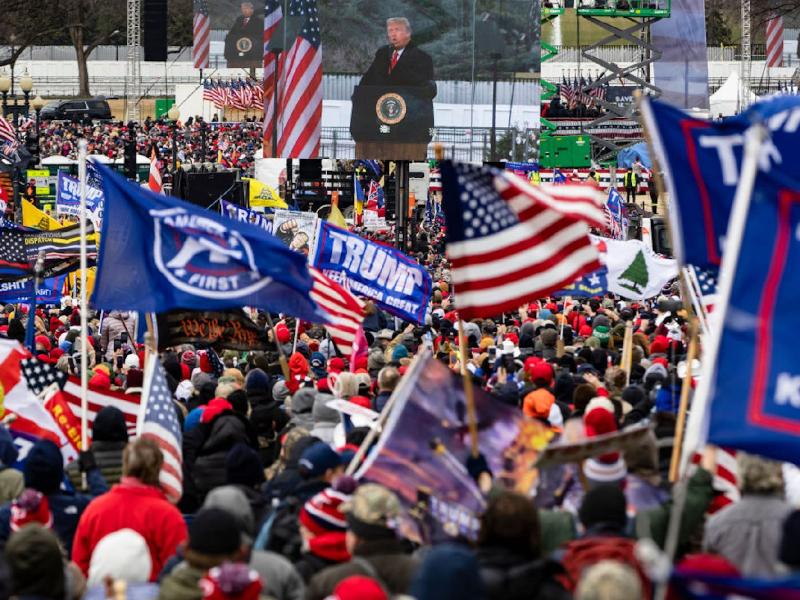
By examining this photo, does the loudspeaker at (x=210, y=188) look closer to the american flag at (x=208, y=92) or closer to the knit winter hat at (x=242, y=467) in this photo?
the knit winter hat at (x=242, y=467)

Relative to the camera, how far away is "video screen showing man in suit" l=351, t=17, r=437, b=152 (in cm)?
3794

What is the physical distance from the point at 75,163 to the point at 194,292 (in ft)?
140

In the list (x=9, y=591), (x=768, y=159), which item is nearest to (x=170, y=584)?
(x=9, y=591)

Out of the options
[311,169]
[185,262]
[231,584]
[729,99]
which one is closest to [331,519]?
[231,584]

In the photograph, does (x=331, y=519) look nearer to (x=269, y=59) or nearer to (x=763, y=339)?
(x=763, y=339)

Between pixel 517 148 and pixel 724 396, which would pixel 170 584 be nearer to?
pixel 724 396

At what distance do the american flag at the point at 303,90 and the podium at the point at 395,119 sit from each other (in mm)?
904

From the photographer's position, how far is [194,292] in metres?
10.0

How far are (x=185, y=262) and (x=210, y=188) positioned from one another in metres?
21.7

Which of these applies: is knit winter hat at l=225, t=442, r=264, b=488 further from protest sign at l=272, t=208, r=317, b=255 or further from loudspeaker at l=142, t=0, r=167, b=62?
loudspeaker at l=142, t=0, r=167, b=62

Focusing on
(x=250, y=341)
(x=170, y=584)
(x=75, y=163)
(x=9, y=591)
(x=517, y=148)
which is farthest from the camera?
(x=75, y=163)

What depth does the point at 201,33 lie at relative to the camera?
267ft

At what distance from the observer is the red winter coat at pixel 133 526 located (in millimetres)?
7336

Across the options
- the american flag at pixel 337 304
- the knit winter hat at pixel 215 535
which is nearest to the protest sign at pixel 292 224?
the american flag at pixel 337 304
